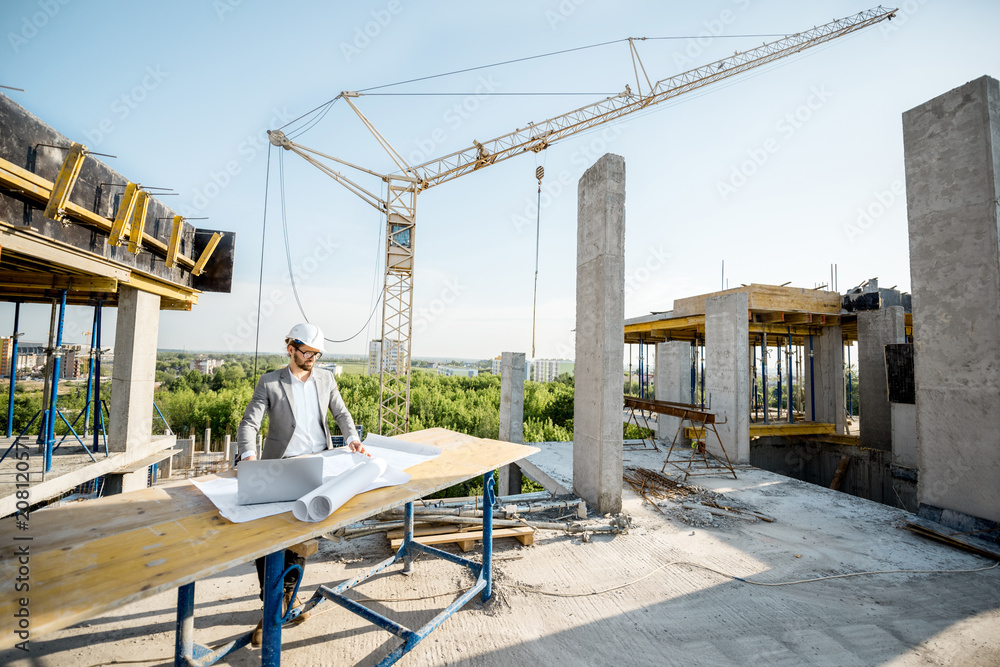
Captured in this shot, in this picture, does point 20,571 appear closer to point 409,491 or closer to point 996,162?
point 409,491

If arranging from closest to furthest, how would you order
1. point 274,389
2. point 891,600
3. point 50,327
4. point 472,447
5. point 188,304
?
1. point 274,389
2. point 472,447
3. point 891,600
4. point 50,327
5. point 188,304

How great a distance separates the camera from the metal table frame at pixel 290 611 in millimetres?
2047

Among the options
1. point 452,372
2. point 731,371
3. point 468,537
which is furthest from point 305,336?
point 452,372

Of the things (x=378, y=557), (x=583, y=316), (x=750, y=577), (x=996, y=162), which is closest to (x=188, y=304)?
(x=378, y=557)

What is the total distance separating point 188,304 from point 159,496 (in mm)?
8882

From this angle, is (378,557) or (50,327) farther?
(50,327)

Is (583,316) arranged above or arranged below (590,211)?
below

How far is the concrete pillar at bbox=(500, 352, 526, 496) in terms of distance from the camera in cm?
1051

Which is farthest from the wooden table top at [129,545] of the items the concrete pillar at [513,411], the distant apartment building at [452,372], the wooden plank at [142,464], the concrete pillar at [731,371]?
the distant apartment building at [452,372]

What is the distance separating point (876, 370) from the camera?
1046 cm

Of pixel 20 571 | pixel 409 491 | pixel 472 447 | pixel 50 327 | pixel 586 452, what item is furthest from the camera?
pixel 50 327

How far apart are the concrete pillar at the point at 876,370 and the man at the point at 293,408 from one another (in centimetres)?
1255

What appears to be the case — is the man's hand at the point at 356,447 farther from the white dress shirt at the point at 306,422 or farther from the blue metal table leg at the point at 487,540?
the blue metal table leg at the point at 487,540

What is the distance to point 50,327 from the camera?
24.9 ft
